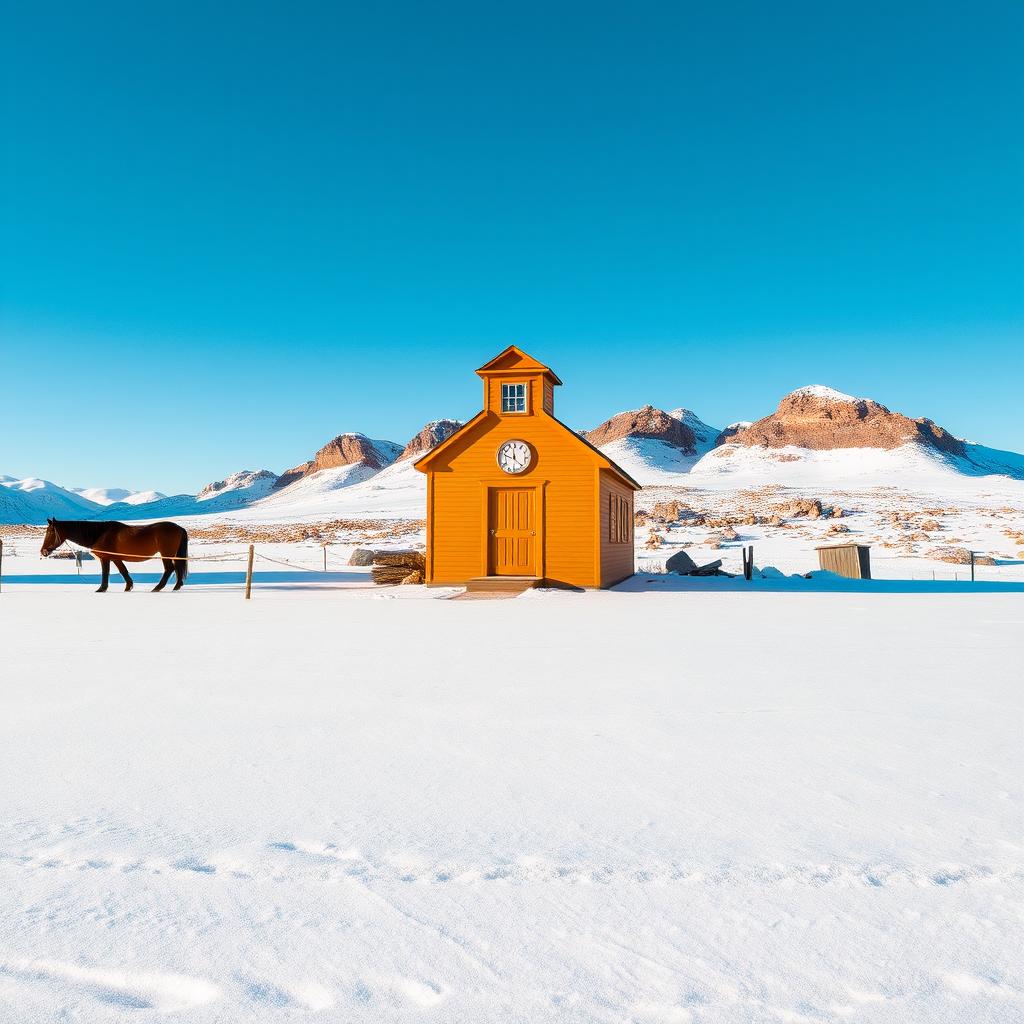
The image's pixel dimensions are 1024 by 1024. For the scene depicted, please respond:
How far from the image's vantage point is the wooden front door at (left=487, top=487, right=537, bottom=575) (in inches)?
792

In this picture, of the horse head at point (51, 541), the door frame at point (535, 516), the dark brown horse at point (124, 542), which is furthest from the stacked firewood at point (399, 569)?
the horse head at point (51, 541)

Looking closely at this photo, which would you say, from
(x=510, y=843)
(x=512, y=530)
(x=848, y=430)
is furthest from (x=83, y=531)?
(x=848, y=430)

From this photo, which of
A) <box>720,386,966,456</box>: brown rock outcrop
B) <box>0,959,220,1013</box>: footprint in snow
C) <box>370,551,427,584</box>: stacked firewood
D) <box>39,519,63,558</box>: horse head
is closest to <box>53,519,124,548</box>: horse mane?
<box>39,519,63,558</box>: horse head

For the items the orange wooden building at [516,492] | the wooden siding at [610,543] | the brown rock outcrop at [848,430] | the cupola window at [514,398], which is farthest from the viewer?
the brown rock outcrop at [848,430]

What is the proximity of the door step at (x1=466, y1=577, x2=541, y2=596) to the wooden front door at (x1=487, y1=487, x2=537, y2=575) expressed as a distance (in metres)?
0.69

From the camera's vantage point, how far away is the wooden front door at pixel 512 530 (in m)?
20.1

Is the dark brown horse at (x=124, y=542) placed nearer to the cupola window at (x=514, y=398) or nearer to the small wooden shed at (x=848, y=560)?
the cupola window at (x=514, y=398)

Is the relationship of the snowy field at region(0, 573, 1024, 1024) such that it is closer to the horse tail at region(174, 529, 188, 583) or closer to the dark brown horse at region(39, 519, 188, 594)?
the horse tail at region(174, 529, 188, 583)

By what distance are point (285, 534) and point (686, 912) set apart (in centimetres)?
7083

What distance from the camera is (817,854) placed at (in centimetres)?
354

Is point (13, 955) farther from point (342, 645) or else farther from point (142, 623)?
point (142, 623)

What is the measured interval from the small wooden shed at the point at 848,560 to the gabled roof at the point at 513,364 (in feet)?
42.8

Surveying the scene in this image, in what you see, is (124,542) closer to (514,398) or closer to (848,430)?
(514,398)

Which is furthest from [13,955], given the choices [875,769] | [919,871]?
[875,769]
